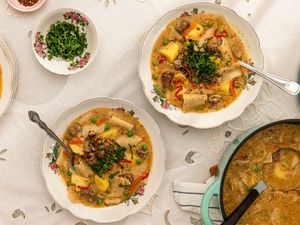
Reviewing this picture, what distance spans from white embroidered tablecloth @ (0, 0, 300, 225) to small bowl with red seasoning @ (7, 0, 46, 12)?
1.8 inches

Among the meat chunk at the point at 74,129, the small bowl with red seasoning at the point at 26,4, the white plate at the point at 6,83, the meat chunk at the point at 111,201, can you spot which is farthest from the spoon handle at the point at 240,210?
the small bowl with red seasoning at the point at 26,4

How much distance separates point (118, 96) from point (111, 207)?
559 mm

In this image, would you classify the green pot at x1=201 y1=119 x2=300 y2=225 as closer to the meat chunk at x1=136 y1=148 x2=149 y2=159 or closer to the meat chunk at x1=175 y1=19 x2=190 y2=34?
the meat chunk at x1=136 y1=148 x2=149 y2=159

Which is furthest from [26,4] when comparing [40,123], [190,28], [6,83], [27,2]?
[190,28]

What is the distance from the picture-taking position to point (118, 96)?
276 centimetres

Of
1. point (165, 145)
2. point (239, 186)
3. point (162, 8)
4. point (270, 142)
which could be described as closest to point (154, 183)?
point (165, 145)

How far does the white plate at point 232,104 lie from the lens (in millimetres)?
2686

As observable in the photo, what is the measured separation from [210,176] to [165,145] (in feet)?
0.93

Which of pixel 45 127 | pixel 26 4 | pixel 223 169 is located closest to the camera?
pixel 223 169

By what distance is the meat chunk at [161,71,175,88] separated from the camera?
271 centimetres

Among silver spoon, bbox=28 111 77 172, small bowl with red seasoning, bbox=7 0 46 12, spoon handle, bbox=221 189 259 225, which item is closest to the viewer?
spoon handle, bbox=221 189 259 225

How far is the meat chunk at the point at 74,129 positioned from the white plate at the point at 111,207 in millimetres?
31

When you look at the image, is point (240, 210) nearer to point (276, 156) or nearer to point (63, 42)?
point (276, 156)

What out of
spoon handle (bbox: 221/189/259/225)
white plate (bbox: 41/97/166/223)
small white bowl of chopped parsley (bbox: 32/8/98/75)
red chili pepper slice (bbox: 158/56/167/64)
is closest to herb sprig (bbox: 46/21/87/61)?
small white bowl of chopped parsley (bbox: 32/8/98/75)
